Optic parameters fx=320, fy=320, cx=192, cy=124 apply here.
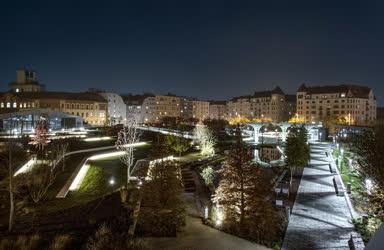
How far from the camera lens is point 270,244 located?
15.1 m

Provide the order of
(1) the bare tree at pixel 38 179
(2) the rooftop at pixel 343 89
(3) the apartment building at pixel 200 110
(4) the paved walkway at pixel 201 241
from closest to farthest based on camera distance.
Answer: (4) the paved walkway at pixel 201 241, (1) the bare tree at pixel 38 179, (2) the rooftop at pixel 343 89, (3) the apartment building at pixel 200 110

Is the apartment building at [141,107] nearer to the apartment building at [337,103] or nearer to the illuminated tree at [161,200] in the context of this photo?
the apartment building at [337,103]

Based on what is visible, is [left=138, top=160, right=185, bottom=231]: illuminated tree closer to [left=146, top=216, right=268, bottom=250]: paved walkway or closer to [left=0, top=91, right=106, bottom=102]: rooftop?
[left=146, top=216, right=268, bottom=250]: paved walkway

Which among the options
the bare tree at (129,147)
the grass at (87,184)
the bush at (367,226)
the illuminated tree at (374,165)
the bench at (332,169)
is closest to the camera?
the illuminated tree at (374,165)

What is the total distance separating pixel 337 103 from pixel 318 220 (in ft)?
311

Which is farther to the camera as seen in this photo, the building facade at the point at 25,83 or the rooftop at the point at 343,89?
the rooftop at the point at 343,89

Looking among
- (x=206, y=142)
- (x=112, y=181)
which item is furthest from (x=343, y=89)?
(x=112, y=181)

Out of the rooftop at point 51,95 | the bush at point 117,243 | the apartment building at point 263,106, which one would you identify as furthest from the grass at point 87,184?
the apartment building at point 263,106

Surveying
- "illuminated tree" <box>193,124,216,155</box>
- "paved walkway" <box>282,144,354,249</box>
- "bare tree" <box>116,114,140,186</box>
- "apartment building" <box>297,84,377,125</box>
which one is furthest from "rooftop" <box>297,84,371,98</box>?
"paved walkway" <box>282,144,354,249</box>

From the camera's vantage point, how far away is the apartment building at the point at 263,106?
129 m

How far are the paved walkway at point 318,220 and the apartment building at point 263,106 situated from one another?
101 meters

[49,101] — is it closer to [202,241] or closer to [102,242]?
[102,242]

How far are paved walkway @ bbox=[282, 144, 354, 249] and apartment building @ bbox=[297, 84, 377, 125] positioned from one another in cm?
7876

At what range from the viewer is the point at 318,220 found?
19.2m
